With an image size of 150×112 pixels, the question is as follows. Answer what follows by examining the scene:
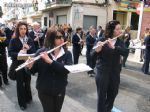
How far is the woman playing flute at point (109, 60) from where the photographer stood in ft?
14.5

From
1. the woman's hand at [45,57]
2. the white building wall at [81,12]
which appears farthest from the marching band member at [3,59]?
the white building wall at [81,12]

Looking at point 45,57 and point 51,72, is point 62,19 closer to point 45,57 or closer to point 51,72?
point 51,72

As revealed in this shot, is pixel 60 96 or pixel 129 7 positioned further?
pixel 129 7

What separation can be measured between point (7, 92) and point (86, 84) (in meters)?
2.44

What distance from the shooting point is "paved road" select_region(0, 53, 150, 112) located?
19.1ft

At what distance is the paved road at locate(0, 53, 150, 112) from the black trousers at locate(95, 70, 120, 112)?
36.3 inches

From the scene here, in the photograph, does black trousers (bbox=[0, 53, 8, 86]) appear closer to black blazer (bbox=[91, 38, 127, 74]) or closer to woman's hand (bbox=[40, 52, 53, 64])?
black blazer (bbox=[91, 38, 127, 74])

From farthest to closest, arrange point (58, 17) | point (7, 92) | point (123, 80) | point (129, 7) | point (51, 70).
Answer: point (58, 17) < point (129, 7) < point (123, 80) < point (7, 92) < point (51, 70)

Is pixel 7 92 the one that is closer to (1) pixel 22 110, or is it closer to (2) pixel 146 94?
(1) pixel 22 110

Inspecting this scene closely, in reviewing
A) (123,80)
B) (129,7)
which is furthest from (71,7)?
(123,80)

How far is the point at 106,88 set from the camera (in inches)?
183

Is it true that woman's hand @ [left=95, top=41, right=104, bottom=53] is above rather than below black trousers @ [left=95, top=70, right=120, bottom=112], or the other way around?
above

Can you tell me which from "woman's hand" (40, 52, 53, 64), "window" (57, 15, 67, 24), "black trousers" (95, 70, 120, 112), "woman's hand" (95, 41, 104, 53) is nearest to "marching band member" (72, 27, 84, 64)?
"black trousers" (95, 70, 120, 112)

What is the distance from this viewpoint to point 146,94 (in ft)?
23.7
